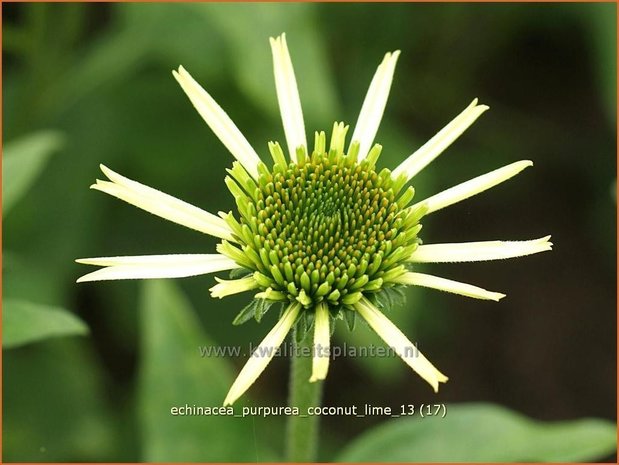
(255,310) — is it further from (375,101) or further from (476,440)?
(476,440)

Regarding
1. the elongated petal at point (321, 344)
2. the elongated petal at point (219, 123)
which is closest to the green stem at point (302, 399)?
the elongated petal at point (321, 344)

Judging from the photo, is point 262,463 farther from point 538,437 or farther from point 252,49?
point 252,49

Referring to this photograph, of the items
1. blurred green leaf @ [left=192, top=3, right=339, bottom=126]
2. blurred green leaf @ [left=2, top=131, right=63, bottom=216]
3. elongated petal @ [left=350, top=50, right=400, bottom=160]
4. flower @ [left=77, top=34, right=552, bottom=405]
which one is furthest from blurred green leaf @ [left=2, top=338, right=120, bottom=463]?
elongated petal @ [left=350, top=50, right=400, bottom=160]

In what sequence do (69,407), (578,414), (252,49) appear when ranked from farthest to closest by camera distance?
(578,414), (69,407), (252,49)

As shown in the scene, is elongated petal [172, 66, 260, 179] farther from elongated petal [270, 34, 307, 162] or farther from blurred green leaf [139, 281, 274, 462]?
blurred green leaf [139, 281, 274, 462]

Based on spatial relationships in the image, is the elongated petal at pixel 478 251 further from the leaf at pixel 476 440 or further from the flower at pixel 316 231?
the leaf at pixel 476 440

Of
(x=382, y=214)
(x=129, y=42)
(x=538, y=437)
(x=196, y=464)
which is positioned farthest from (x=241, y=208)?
(x=129, y=42)
